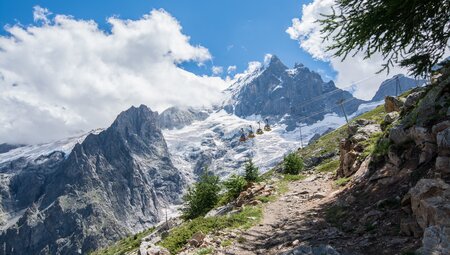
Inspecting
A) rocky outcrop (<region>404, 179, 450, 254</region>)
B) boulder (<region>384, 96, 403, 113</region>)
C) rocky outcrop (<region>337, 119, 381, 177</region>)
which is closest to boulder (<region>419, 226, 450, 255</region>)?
rocky outcrop (<region>404, 179, 450, 254</region>)

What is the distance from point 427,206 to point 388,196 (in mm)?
3876

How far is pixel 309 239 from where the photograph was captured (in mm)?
11773

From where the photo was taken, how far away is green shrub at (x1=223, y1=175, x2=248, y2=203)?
25766 mm

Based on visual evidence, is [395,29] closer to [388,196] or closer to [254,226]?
[388,196]

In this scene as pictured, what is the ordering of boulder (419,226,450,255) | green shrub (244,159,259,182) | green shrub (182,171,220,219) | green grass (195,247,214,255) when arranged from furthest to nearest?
green shrub (244,159,259,182), green shrub (182,171,220,219), green grass (195,247,214,255), boulder (419,226,450,255)

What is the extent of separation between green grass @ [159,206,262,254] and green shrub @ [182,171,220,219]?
34.4 feet

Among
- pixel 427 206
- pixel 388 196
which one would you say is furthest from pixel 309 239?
pixel 427 206

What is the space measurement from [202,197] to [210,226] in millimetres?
12479

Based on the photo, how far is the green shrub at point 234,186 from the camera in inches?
1014

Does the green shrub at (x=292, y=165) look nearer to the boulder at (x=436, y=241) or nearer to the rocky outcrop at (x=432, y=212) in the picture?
the rocky outcrop at (x=432, y=212)

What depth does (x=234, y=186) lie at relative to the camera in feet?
85.3

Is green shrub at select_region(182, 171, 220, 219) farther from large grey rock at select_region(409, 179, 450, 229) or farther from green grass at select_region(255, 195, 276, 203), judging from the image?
large grey rock at select_region(409, 179, 450, 229)

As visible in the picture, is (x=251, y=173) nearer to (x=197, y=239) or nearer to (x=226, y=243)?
(x=197, y=239)

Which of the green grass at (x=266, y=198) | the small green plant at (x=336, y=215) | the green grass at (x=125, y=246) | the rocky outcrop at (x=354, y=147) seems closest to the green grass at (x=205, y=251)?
the small green plant at (x=336, y=215)
